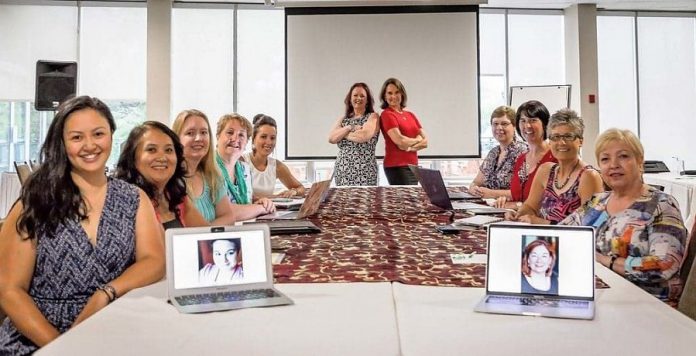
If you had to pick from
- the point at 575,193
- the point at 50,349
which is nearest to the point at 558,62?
the point at 575,193

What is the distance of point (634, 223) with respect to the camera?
1680 millimetres

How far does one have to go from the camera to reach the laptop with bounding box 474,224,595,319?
1.16m

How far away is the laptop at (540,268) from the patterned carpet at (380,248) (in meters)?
0.13

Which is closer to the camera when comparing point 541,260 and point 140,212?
point 541,260

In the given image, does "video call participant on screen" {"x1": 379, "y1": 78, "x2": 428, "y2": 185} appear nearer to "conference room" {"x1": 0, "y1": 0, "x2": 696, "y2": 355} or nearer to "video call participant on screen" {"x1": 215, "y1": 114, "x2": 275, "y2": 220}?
"conference room" {"x1": 0, "y1": 0, "x2": 696, "y2": 355}

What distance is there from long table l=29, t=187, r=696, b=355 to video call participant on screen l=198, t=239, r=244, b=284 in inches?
4.4

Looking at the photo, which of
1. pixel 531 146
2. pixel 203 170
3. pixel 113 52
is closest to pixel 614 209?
pixel 531 146

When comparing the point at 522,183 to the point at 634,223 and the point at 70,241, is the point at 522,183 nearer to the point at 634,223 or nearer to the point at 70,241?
the point at 634,223

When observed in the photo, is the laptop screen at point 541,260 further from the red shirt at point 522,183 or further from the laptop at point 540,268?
the red shirt at point 522,183

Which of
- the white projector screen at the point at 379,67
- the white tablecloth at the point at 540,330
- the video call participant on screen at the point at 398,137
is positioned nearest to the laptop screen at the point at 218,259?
the white tablecloth at the point at 540,330

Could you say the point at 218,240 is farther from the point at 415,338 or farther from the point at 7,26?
the point at 7,26

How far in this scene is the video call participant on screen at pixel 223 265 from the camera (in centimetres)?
122

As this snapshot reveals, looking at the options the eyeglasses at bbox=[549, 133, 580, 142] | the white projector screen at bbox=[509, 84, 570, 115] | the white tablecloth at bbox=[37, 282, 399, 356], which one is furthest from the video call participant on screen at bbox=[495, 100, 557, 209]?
the white projector screen at bbox=[509, 84, 570, 115]

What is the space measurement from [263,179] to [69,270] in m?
2.23
